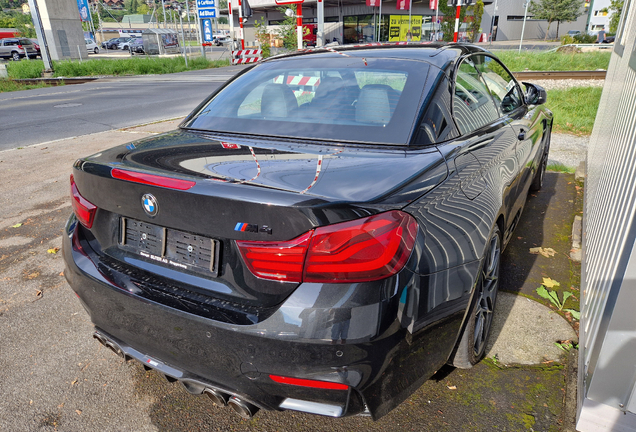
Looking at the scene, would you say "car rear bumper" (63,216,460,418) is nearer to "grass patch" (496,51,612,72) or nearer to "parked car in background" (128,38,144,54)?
"grass patch" (496,51,612,72)

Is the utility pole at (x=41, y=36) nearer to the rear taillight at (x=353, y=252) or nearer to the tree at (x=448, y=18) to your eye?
the rear taillight at (x=353, y=252)

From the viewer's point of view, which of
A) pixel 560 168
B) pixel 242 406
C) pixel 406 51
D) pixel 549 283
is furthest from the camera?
pixel 560 168

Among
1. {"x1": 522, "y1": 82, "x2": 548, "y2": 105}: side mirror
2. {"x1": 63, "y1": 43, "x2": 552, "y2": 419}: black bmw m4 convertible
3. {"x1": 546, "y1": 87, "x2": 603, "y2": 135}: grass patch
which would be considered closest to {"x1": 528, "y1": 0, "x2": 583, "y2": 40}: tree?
{"x1": 546, "y1": 87, "x2": 603, "y2": 135}: grass patch

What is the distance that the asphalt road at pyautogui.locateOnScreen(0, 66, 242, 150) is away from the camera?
9875 millimetres

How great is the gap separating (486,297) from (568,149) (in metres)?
6.00

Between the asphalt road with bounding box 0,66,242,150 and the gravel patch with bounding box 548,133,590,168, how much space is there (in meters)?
8.25

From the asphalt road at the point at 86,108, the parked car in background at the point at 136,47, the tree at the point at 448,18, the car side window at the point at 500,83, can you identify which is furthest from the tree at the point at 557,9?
the car side window at the point at 500,83

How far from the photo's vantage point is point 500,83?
12.1 ft

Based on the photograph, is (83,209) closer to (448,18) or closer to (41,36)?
(41,36)

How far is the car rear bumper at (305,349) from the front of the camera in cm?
154

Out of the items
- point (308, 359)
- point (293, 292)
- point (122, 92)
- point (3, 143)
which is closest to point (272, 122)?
point (293, 292)

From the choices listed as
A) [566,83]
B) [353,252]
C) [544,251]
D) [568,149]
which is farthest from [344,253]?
[566,83]

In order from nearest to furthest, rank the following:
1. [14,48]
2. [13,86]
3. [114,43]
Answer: [13,86], [14,48], [114,43]

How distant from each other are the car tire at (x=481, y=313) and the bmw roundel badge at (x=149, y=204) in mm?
1475
